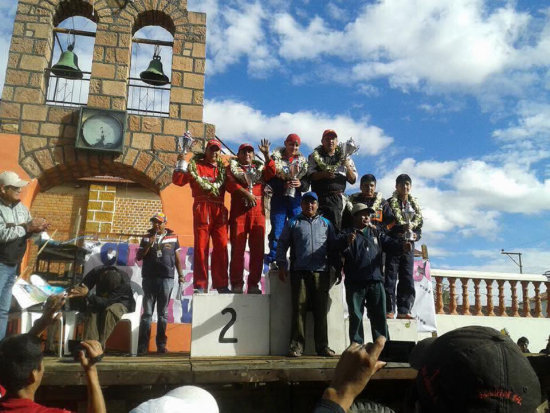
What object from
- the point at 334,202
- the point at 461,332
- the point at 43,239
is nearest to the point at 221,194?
the point at 334,202

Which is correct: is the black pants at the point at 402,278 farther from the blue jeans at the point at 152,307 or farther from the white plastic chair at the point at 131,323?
the white plastic chair at the point at 131,323

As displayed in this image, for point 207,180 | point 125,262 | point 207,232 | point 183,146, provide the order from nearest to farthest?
point 183,146 → point 207,232 → point 207,180 → point 125,262

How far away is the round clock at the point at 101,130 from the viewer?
350 inches

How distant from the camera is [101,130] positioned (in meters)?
8.95

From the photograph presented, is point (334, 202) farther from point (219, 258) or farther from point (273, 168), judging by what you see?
point (219, 258)

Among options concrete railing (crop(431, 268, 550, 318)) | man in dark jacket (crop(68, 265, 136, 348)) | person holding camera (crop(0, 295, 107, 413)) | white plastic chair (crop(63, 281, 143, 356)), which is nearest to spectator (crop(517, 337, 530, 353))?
concrete railing (crop(431, 268, 550, 318))

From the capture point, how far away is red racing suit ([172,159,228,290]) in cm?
529

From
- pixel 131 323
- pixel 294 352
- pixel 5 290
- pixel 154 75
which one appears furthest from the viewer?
pixel 154 75

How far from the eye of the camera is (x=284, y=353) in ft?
15.5

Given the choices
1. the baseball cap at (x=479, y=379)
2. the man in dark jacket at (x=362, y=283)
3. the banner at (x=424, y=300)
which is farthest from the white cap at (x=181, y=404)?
the banner at (x=424, y=300)

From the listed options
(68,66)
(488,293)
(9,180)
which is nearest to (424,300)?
(488,293)

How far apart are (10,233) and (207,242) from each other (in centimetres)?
200

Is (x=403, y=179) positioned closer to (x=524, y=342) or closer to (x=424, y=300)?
(x=424, y=300)

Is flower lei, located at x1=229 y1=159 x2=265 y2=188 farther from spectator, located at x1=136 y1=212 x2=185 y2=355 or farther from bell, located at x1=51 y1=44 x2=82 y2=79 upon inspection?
bell, located at x1=51 y1=44 x2=82 y2=79
